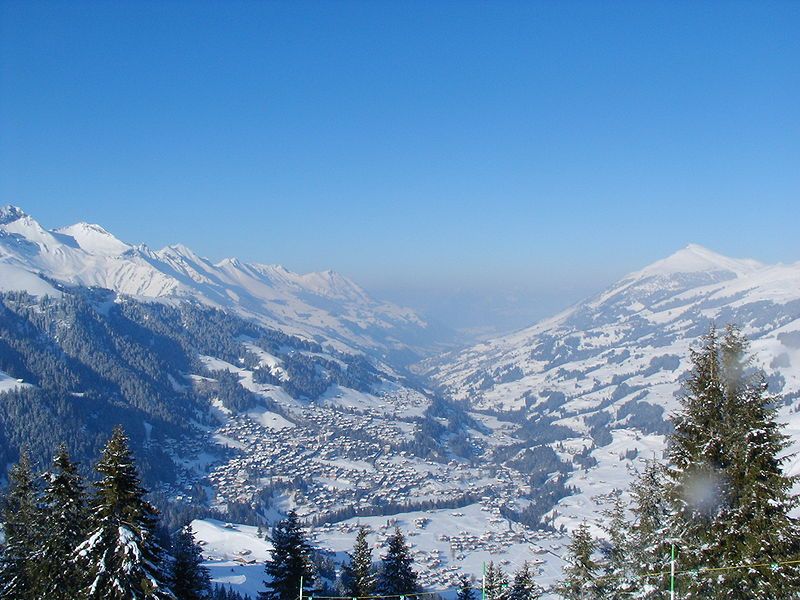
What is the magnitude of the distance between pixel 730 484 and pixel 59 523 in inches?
878

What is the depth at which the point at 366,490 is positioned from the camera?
633 ft

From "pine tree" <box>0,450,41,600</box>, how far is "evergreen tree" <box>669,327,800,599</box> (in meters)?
23.2

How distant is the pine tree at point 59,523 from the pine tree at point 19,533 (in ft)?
5.62

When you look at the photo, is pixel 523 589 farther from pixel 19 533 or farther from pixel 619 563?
pixel 19 533

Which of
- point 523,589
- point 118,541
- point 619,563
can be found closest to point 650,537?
point 619,563

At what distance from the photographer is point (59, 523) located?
21719mm

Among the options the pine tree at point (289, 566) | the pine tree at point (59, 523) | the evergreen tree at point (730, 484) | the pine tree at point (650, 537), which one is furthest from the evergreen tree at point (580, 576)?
the pine tree at point (59, 523)

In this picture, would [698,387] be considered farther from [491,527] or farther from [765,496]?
[491,527]

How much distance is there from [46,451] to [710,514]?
213 m

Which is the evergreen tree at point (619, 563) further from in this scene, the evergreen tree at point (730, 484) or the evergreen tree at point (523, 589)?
the evergreen tree at point (523, 589)

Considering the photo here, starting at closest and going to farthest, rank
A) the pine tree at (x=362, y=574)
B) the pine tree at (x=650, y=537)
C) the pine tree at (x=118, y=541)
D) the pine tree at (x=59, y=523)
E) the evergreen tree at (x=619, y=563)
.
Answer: the pine tree at (x=650, y=537) < the pine tree at (x=118, y=541) < the pine tree at (x=59, y=523) < the evergreen tree at (x=619, y=563) < the pine tree at (x=362, y=574)

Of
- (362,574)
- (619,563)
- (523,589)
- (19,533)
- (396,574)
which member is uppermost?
(19,533)

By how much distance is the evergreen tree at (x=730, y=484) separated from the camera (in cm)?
1570

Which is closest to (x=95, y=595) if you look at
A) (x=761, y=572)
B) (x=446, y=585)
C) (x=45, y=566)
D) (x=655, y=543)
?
(x=45, y=566)
